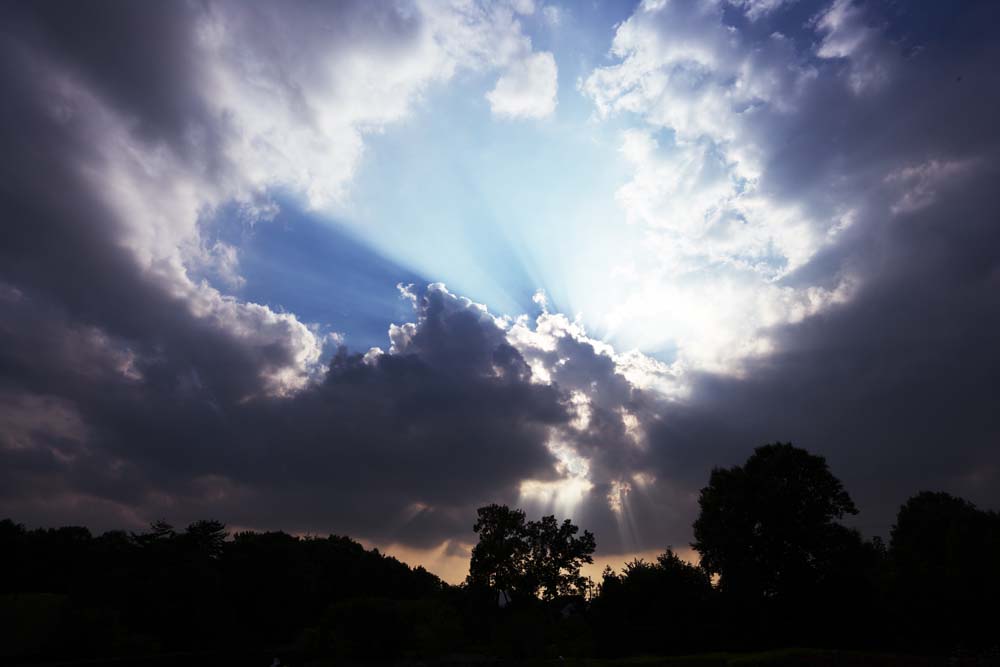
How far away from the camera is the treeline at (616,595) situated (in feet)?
134

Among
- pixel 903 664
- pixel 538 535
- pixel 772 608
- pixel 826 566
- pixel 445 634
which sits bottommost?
pixel 903 664

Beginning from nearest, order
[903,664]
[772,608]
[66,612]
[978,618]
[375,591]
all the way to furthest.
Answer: [903,664] < [978,618] < [66,612] < [772,608] < [375,591]

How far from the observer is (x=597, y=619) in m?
45.6

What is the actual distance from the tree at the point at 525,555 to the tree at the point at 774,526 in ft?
41.6

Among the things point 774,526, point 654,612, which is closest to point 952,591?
point 774,526

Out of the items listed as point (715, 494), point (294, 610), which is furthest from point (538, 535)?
point (294, 610)

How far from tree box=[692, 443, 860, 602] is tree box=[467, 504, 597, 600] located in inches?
499

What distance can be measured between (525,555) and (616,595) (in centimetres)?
1433

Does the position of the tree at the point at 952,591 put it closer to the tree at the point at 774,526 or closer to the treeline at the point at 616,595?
the treeline at the point at 616,595

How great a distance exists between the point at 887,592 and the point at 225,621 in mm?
68111

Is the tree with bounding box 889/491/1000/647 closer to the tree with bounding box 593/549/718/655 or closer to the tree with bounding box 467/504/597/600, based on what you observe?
the tree with bounding box 593/549/718/655

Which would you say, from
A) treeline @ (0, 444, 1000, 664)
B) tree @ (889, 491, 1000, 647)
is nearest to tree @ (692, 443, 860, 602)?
treeline @ (0, 444, 1000, 664)

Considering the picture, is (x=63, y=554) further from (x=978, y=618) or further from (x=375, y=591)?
(x=978, y=618)

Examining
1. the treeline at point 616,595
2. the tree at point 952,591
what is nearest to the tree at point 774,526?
the treeline at point 616,595
